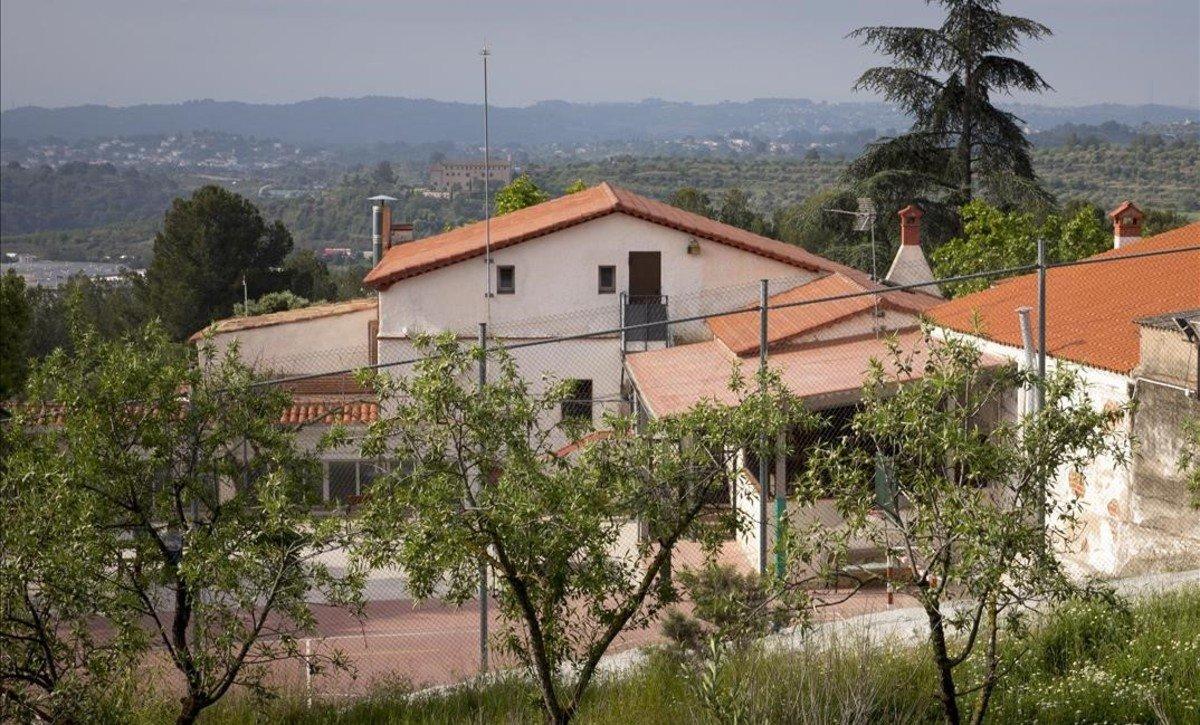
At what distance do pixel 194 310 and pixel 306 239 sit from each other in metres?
75.1

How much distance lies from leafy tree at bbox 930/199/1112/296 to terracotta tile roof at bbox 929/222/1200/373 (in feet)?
24.9

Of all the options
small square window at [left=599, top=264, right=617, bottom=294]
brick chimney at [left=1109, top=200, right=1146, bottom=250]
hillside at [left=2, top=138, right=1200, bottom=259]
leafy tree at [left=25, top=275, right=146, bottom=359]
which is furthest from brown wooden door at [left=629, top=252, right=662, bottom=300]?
hillside at [left=2, top=138, right=1200, bottom=259]

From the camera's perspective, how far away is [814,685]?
800 centimetres

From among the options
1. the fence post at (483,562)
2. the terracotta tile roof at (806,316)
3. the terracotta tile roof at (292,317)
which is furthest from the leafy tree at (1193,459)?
the terracotta tile roof at (292,317)

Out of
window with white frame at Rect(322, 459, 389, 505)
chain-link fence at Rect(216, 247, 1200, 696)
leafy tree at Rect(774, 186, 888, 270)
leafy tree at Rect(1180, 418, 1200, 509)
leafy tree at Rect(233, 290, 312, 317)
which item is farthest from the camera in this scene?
leafy tree at Rect(233, 290, 312, 317)

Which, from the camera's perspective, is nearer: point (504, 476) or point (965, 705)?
point (504, 476)

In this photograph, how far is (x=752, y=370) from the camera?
15.4 m

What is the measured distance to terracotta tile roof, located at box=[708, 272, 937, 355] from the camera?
1827 centimetres

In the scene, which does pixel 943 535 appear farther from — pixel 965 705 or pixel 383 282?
pixel 383 282

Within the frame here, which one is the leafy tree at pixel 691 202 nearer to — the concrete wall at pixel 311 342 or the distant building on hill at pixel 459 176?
the concrete wall at pixel 311 342

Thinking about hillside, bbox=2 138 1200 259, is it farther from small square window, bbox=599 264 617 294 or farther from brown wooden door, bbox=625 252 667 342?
small square window, bbox=599 264 617 294

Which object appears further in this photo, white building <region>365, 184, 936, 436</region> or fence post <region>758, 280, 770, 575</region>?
white building <region>365, 184, 936, 436</region>

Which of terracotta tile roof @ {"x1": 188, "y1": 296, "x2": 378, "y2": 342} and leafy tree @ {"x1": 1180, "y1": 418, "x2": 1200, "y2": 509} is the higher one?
leafy tree @ {"x1": 1180, "y1": 418, "x2": 1200, "y2": 509}

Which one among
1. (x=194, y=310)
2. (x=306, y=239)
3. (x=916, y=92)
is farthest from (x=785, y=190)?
(x=916, y=92)
